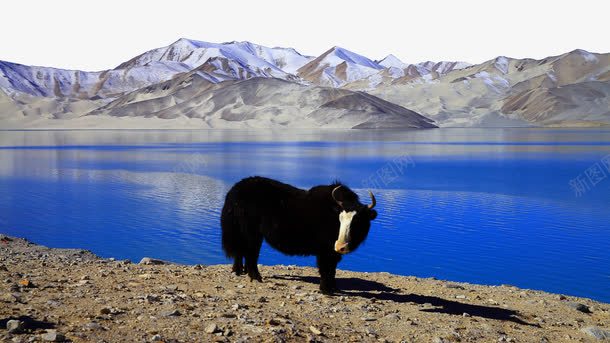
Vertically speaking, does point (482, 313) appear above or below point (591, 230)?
above

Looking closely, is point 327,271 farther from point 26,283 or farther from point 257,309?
point 26,283

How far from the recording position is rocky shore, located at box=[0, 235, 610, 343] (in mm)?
6281

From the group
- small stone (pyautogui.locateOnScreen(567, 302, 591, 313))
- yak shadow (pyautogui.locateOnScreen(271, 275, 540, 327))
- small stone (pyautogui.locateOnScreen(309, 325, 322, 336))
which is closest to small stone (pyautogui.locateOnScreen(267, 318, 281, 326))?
small stone (pyautogui.locateOnScreen(309, 325, 322, 336))

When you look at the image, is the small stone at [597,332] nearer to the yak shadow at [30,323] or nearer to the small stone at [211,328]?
the small stone at [211,328]

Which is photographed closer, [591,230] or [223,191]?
[591,230]

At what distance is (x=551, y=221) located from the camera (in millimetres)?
23984

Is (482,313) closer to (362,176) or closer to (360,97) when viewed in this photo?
(362,176)

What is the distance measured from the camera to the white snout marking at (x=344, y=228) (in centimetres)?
840

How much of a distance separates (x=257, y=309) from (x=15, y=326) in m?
2.65

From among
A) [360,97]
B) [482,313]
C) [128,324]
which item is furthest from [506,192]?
[360,97]

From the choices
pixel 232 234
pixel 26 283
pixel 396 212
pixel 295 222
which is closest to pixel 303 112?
pixel 396 212

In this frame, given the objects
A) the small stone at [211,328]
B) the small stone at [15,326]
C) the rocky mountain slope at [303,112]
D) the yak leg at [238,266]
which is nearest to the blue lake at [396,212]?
the yak leg at [238,266]

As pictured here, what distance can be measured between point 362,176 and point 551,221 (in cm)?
1713

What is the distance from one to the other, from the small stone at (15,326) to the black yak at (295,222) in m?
3.98
